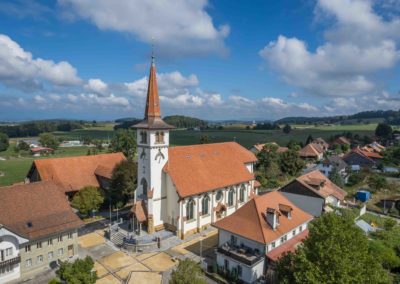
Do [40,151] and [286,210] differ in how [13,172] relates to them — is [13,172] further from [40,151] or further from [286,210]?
[286,210]

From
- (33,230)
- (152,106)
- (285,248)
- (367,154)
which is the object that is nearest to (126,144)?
(152,106)

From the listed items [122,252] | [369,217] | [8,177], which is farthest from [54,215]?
[8,177]

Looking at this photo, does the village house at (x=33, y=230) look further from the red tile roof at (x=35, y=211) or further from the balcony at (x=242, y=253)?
the balcony at (x=242, y=253)

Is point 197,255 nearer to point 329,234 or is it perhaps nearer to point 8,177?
point 329,234

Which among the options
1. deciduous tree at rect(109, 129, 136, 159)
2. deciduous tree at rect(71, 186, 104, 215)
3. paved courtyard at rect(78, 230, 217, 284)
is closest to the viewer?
paved courtyard at rect(78, 230, 217, 284)

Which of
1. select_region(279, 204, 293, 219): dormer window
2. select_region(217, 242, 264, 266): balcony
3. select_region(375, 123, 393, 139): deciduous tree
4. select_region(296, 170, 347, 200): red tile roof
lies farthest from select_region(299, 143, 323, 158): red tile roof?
select_region(217, 242, 264, 266): balcony

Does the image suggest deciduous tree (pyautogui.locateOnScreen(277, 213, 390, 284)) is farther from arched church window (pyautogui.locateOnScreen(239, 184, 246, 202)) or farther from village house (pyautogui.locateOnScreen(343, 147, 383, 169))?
village house (pyautogui.locateOnScreen(343, 147, 383, 169))
